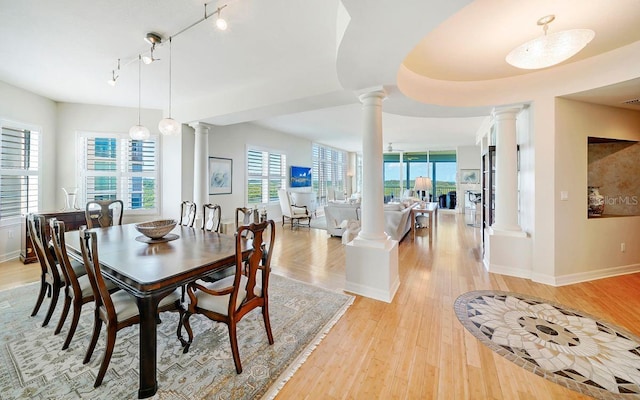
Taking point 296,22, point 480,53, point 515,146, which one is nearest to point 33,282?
point 296,22

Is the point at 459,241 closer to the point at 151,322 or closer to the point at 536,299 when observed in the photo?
the point at 536,299

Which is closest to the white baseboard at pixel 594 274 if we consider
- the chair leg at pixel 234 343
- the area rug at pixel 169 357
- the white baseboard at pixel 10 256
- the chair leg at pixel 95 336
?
the area rug at pixel 169 357

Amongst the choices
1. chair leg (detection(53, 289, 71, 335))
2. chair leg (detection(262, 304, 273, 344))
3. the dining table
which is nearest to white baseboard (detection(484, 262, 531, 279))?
chair leg (detection(262, 304, 273, 344))

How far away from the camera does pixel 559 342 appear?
6.72 ft

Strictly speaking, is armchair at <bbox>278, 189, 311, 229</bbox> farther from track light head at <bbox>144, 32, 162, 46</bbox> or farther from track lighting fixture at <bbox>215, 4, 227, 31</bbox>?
track lighting fixture at <bbox>215, 4, 227, 31</bbox>

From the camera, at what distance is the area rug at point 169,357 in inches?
62.4

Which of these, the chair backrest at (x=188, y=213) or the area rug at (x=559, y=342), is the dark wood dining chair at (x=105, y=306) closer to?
the chair backrest at (x=188, y=213)

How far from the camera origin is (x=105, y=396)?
5.03 ft

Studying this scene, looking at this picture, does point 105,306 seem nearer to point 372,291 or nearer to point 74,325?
point 74,325

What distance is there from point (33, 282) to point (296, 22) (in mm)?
4478

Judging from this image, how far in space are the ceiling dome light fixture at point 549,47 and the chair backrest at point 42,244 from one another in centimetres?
424

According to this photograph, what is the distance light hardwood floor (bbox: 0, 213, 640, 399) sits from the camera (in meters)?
1.61

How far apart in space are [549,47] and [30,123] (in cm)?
701

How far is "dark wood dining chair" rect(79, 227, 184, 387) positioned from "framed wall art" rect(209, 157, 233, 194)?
14.7ft
